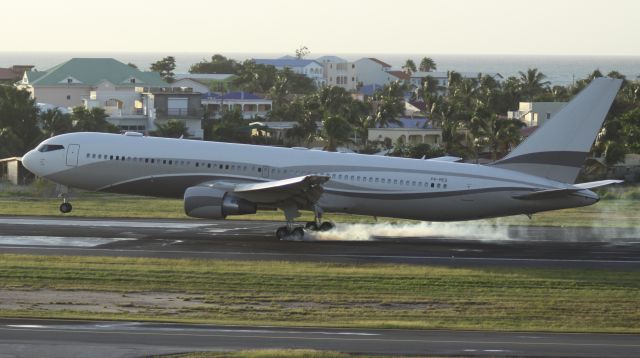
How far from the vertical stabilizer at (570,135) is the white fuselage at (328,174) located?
0.66 m

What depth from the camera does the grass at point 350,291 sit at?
1337 inches

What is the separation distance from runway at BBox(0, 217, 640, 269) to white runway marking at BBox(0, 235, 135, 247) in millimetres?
45

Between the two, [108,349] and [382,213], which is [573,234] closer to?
[382,213]

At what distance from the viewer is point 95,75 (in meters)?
165

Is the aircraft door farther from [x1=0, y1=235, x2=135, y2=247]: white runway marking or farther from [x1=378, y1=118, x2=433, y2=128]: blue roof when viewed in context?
[x1=378, y1=118, x2=433, y2=128]: blue roof

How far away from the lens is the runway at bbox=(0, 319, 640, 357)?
93.1ft

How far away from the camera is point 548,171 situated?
48.1 metres

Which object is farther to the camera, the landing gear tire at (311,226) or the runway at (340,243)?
the landing gear tire at (311,226)

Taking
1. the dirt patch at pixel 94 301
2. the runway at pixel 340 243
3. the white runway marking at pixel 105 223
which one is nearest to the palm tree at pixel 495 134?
the runway at pixel 340 243

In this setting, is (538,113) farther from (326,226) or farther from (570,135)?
(570,135)

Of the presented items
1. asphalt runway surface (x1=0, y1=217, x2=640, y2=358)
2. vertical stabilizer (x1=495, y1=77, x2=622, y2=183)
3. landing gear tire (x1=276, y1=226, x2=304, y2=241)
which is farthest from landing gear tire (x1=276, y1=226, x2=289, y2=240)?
vertical stabilizer (x1=495, y1=77, x2=622, y2=183)

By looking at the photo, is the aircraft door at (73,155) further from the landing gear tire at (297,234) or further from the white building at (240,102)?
the white building at (240,102)

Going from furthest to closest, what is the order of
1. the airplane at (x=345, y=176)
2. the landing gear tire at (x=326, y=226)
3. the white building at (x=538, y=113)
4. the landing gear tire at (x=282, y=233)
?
the white building at (x=538, y=113) → the landing gear tire at (x=326, y=226) → the landing gear tire at (x=282, y=233) → the airplane at (x=345, y=176)

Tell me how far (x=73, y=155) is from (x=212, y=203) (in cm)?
824
